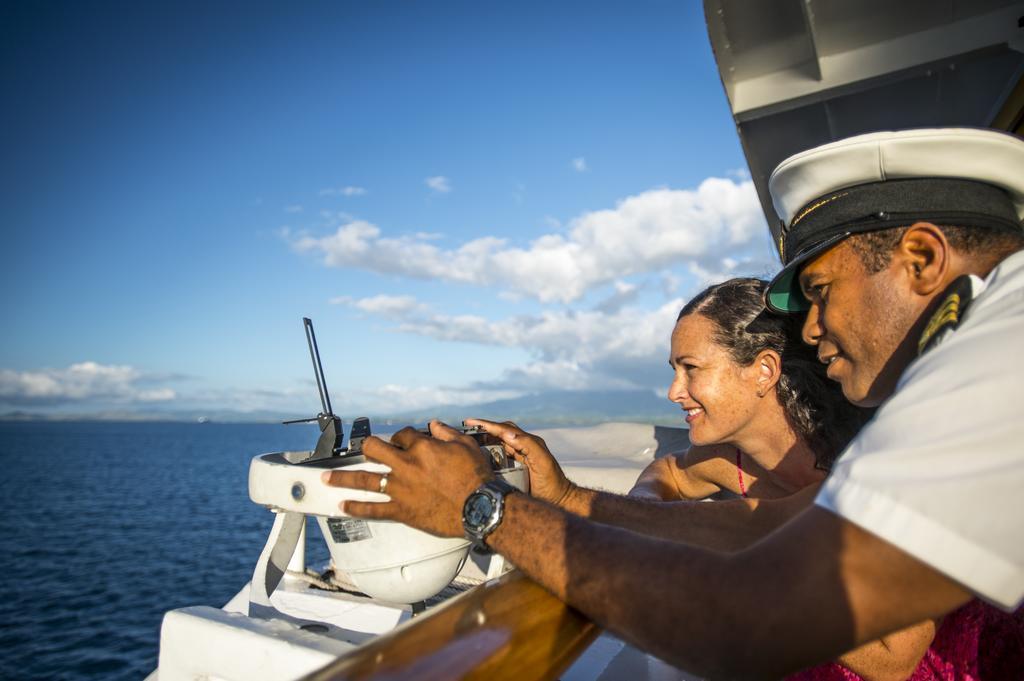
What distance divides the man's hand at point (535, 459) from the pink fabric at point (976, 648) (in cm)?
91

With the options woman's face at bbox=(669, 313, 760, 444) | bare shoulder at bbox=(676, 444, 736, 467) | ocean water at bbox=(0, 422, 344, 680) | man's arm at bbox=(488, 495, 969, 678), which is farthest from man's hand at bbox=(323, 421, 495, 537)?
ocean water at bbox=(0, 422, 344, 680)

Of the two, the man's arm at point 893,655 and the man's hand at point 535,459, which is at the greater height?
the man's hand at point 535,459

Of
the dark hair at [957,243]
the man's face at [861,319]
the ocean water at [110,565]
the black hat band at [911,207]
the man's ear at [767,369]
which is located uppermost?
the black hat band at [911,207]

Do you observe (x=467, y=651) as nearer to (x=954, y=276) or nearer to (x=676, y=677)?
(x=954, y=276)

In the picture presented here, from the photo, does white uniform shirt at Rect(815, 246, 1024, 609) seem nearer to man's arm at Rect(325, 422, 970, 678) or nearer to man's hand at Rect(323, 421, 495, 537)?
man's arm at Rect(325, 422, 970, 678)

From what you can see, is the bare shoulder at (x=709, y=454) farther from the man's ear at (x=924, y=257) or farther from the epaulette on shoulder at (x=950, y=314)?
the epaulette on shoulder at (x=950, y=314)

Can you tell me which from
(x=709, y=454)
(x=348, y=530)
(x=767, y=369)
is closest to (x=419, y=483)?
(x=348, y=530)

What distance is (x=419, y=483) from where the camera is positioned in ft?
4.27

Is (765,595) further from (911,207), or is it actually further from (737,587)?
(911,207)

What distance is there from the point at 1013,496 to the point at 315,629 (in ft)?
5.46

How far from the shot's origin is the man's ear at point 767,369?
2.56 meters

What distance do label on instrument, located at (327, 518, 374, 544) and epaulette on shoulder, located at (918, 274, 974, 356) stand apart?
130 centimetres

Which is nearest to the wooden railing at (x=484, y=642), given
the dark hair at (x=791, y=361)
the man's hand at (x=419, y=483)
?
the man's hand at (x=419, y=483)

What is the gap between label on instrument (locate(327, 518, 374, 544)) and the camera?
1.49 m
